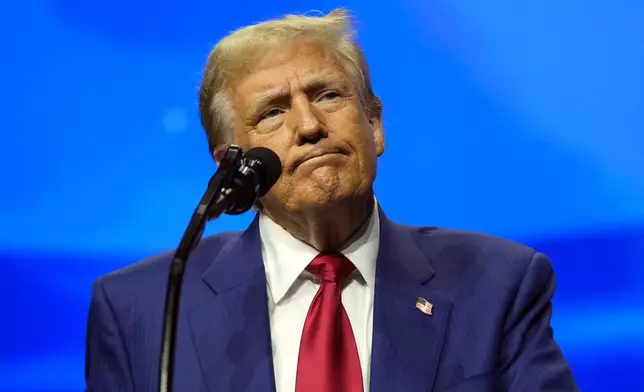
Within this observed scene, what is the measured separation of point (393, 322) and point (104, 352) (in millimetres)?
612

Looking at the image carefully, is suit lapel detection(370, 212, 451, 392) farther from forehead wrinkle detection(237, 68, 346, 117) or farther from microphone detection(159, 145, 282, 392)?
microphone detection(159, 145, 282, 392)

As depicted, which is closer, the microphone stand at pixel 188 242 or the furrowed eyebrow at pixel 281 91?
the microphone stand at pixel 188 242

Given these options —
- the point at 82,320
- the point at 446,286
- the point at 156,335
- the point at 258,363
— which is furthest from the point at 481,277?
the point at 82,320

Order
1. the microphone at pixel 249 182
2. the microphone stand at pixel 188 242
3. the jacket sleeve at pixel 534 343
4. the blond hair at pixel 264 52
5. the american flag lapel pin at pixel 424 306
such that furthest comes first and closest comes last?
the blond hair at pixel 264 52 < the american flag lapel pin at pixel 424 306 < the jacket sleeve at pixel 534 343 < the microphone at pixel 249 182 < the microphone stand at pixel 188 242

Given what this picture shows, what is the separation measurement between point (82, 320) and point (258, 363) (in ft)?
2.40

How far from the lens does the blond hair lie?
2047mm

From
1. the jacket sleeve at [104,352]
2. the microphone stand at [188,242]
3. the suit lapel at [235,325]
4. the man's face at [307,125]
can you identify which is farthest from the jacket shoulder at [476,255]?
the microphone stand at [188,242]

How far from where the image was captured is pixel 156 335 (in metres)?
1.94

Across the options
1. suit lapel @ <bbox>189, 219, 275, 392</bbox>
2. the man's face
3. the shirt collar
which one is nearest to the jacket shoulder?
the shirt collar

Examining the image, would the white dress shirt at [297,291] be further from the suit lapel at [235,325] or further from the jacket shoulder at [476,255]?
the jacket shoulder at [476,255]

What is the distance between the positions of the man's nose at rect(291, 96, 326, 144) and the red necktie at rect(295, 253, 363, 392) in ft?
0.93

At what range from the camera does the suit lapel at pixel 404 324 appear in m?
1.82

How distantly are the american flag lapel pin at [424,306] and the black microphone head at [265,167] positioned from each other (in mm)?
607

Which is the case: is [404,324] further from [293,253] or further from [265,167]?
[265,167]
